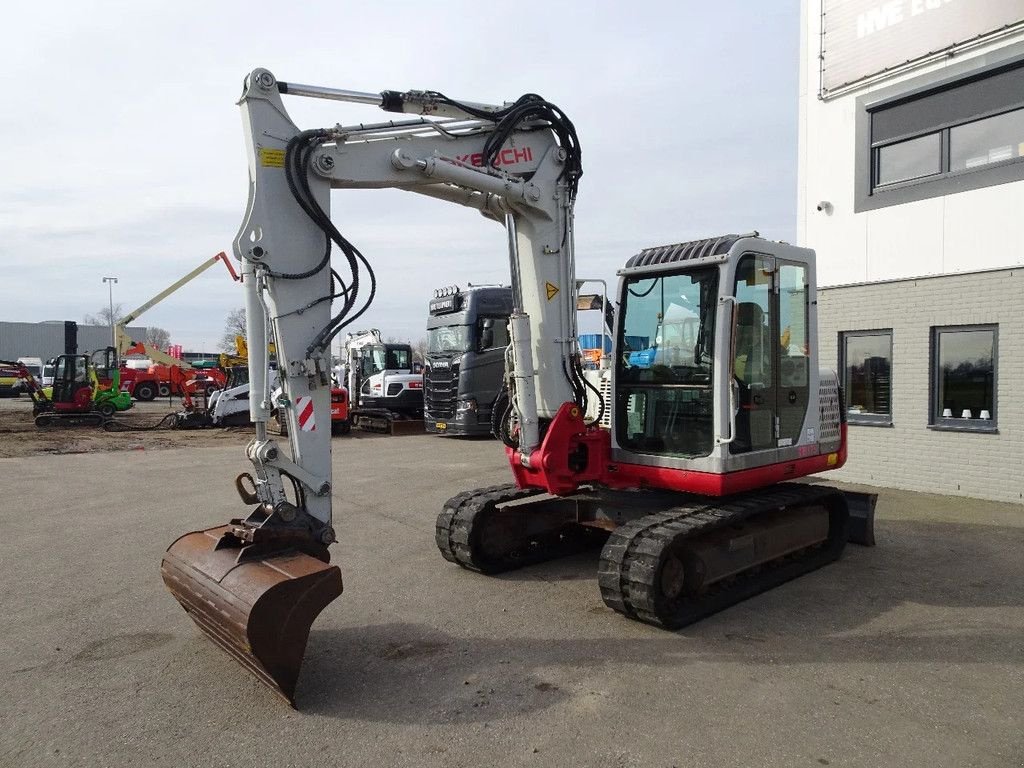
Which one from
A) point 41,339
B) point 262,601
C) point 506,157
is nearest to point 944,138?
point 506,157

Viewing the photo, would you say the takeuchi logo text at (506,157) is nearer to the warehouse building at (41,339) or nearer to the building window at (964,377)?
the building window at (964,377)

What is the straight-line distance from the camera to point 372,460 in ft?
48.4

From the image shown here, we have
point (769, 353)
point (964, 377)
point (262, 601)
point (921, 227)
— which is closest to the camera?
point (262, 601)

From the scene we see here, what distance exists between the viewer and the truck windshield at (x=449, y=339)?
18.0 m

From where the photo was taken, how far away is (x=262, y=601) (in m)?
3.96

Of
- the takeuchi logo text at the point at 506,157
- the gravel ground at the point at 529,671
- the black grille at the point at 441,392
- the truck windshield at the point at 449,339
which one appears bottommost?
the gravel ground at the point at 529,671

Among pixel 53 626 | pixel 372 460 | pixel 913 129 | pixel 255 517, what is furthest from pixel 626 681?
Answer: pixel 372 460

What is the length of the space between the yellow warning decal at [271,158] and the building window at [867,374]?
26.7 ft

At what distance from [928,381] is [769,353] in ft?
16.1

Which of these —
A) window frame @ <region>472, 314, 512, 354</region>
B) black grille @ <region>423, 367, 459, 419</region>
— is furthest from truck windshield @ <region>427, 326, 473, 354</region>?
black grille @ <region>423, 367, 459, 419</region>

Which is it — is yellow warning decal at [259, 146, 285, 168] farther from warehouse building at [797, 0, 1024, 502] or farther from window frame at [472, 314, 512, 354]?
window frame at [472, 314, 512, 354]

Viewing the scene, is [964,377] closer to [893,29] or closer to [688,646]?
[893,29]

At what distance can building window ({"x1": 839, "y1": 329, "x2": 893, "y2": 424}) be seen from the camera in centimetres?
1023

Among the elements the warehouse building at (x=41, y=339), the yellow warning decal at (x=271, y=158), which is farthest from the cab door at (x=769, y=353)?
the warehouse building at (x=41, y=339)
